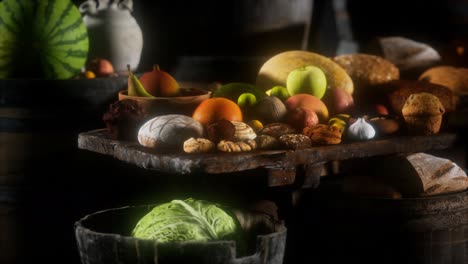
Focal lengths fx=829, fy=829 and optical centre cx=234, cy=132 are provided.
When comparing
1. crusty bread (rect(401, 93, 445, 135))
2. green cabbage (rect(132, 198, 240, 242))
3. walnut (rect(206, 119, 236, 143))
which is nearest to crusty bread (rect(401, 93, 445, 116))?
crusty bread (rect(401, 93, 445, 135))

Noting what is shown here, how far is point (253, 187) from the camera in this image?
3.27 meters

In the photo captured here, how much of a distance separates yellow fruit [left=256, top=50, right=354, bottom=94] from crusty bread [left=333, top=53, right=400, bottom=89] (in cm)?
17

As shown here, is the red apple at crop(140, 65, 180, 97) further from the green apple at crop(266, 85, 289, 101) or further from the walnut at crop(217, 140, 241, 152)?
the walnut at crop(217, 140, 241, 152)

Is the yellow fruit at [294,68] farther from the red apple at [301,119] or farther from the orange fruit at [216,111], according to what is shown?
the orange fruit at [216,111]

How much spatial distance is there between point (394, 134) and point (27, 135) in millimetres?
1735

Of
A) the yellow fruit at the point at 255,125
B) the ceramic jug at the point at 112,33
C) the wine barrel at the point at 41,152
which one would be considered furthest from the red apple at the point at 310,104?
the ceramic jug at the point at 112,33

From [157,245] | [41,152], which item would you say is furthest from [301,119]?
[41,152]

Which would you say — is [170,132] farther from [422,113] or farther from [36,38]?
[36,38]

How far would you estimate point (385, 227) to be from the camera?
10.7 ft

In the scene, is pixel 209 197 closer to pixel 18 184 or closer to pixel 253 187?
pixel 253 187

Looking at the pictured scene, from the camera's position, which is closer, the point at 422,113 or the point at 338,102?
the point at 422,113

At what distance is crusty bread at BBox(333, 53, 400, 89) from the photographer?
4.30 metres

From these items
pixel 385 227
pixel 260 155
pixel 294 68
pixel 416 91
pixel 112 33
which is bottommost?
pixel 385 227

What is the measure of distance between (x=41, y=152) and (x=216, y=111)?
1099 millimetres
